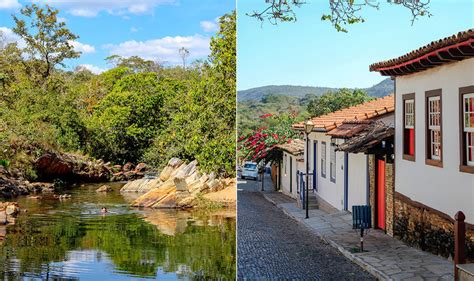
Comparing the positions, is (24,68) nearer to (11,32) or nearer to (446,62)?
(11,32)

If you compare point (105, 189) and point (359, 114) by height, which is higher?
point (359, 114)

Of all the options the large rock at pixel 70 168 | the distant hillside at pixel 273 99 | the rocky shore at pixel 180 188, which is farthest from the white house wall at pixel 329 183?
the large rock at pixel 70 168

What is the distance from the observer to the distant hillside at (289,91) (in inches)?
252

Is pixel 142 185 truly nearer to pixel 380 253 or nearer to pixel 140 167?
pixel 140 167

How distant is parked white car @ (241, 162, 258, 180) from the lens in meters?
8.50

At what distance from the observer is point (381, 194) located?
618cm

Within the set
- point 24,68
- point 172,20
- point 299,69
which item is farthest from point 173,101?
point 299,69

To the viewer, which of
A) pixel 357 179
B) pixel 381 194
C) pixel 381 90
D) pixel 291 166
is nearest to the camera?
pixel 381 194

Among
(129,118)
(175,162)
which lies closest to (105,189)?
(175,162)

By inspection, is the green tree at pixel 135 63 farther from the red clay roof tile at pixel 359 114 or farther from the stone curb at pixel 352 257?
the stone curb at pixel 352 257

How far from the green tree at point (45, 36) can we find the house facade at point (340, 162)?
343 centimetres

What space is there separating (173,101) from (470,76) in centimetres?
519

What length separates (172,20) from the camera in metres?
9.16

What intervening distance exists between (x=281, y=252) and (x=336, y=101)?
4.80 m
